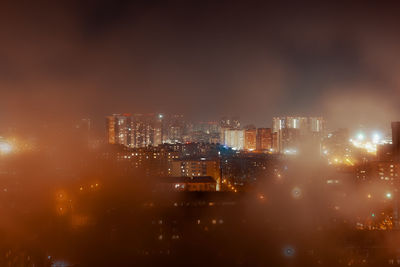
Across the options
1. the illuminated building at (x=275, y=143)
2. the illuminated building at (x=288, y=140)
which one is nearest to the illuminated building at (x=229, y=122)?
the illuminated building at (x=275, y=143)

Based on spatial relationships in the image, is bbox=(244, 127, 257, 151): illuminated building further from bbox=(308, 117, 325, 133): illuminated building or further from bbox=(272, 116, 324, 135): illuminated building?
bbox=(308, 117, 325, 133): illuminated building

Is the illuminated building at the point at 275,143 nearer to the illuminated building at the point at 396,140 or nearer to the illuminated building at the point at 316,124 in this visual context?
the illuminated building at the point at 316,124

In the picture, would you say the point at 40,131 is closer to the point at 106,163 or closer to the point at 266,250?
the point at 106,163

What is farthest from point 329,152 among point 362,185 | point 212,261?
point 212,261

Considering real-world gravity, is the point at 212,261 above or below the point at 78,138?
below

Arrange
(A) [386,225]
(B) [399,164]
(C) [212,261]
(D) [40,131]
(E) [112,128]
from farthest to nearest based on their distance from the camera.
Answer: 1. (E) [112,128]
2. (D) [40,131]
3. (B) [399,164]
4. (A) [386,225]
5. (C) [212,261]
